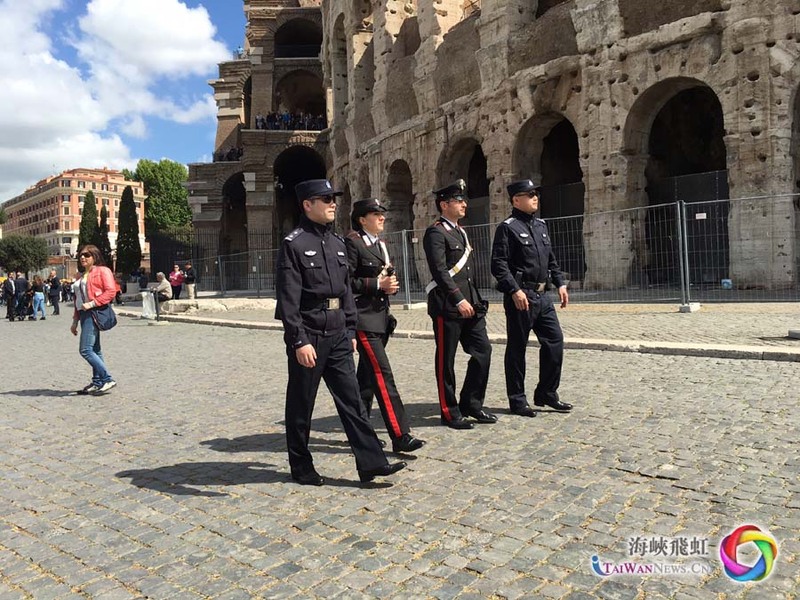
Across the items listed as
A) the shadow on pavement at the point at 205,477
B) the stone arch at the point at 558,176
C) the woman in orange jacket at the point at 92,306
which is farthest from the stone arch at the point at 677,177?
the shadow on pavement at the point at 205,477

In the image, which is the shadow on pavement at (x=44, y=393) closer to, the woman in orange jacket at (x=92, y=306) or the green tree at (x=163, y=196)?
the woman in orange jacket at (x=92, y=306)

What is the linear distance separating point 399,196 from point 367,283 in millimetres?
20365

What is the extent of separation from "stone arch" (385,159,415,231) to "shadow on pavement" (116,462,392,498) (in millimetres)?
20404

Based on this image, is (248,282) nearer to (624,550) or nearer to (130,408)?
(130,408)

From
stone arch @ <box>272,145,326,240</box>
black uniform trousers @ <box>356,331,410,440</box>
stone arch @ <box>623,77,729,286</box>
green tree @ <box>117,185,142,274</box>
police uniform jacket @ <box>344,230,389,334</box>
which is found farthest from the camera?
green tree @ <box>117,185,142,274</box>

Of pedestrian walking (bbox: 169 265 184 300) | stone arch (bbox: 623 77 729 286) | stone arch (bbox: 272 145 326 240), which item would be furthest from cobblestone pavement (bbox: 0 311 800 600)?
stone arch (bbox: 272 145 326 240)

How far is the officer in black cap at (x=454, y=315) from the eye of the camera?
16.2ft

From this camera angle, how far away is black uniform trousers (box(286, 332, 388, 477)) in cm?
377

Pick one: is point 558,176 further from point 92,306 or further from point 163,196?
point 163,196

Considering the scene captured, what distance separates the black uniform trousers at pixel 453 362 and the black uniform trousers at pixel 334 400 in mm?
1222

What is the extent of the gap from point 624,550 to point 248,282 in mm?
22727

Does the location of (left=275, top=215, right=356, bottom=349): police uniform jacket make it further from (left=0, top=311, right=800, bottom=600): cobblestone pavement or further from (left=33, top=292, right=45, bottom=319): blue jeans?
(left=33, top=292, right=45, bottom=319): blue jeans

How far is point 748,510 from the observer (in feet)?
10.3

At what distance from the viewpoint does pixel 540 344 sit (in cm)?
531
